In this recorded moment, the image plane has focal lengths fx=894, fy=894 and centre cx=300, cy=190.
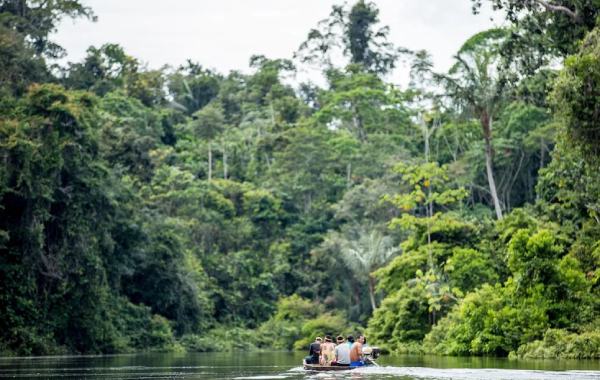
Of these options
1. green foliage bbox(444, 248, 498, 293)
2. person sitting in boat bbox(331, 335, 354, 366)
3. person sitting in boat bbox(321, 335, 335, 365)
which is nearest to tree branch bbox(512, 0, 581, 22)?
green foliage bbox(444, 248, 498, 293)

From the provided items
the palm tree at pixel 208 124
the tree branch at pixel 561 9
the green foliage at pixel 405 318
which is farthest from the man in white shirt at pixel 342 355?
the palm tree at pixel 208 124

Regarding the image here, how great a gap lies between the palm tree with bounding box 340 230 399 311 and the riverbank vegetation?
168mm

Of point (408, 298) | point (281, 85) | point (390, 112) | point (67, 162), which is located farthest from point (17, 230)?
point (281, 85)

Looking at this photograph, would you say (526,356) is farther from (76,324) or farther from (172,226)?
(172,226)

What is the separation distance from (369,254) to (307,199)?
17162mm

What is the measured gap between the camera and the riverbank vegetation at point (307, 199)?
31.5 m

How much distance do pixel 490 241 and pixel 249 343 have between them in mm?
25890

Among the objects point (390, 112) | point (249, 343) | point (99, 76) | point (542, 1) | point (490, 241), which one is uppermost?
point (99, 76)

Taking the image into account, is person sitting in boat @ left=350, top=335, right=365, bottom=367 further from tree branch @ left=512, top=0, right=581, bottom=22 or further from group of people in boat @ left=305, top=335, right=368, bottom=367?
tree branch @ left=512, top=0, right=581, bottom=22

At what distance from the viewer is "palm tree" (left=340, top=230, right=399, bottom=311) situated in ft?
185

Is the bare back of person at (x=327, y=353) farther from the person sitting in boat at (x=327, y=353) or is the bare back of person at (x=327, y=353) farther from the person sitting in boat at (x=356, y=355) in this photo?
the person sitting in boat at (x=356, y=355)

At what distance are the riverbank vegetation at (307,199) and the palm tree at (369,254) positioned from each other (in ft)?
0.55

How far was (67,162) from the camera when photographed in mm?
43250

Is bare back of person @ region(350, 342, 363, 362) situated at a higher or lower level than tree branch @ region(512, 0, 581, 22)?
lower
